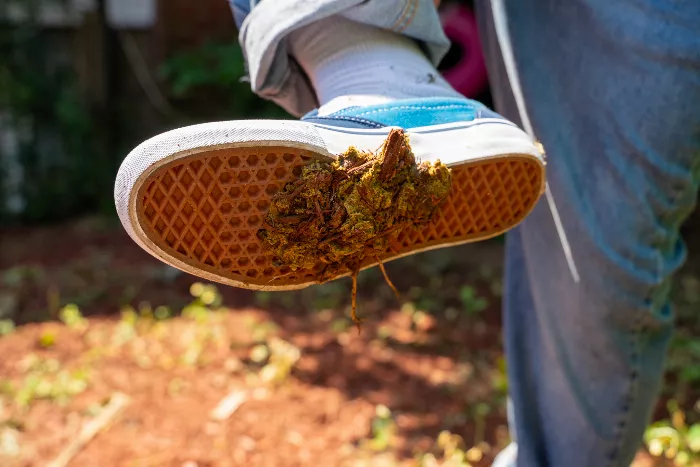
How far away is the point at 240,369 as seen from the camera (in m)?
2.45

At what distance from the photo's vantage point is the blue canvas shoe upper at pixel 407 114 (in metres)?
0.98

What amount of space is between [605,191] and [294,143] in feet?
1.70

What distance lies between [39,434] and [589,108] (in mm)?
1740

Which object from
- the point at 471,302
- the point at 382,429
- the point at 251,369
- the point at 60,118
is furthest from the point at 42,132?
the point at 382,429

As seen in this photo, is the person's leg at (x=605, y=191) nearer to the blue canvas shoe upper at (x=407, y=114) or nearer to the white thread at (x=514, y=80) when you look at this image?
the white thread at (x=514, y=80)

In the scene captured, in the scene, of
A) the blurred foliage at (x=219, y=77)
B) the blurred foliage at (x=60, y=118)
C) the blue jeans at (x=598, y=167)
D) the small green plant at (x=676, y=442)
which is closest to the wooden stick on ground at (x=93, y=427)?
the blue jeans at (x=598, y=167)

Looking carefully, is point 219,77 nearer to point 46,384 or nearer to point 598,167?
point 46,384

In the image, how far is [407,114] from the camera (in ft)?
3.32

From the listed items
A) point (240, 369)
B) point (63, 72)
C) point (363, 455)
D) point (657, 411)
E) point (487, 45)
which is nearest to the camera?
point (487, 45)

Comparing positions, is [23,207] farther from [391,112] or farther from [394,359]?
[391,112]

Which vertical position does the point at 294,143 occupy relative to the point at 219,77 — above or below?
above

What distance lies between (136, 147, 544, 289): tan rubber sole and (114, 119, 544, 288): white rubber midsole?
1 centimetres

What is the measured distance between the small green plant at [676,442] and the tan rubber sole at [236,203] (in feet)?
3.18

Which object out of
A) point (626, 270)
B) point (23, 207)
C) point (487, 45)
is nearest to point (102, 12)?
point (23, 207)
